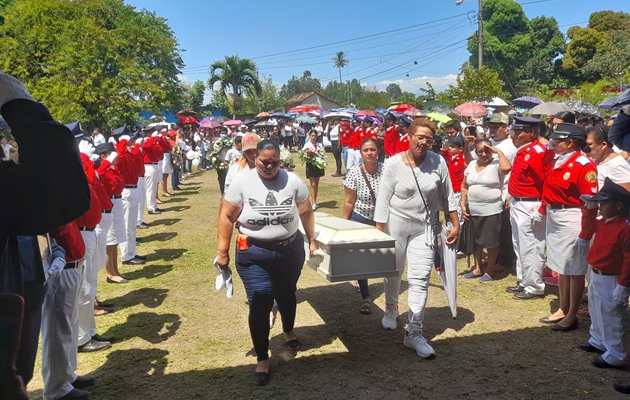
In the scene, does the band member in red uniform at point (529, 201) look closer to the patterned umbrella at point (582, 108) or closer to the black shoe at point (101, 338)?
the patterned umbrella at point (582, 108)

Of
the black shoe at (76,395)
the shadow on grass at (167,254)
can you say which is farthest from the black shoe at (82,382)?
the shadow on grass at (167,254)

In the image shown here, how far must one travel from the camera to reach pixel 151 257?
8.68 metres

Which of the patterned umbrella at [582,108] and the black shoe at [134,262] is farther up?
the patterned umbrella at [582,108]

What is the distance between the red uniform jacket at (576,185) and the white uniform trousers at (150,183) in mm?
9915

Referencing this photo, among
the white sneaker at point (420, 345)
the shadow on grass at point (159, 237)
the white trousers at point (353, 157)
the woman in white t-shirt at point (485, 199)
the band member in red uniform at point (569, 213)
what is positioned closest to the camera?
the white sneaker at point (420, 345)

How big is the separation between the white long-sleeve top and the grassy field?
4.56 ft

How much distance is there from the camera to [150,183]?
1255cm

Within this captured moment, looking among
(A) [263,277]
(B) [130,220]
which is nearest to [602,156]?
(A) [263,277]

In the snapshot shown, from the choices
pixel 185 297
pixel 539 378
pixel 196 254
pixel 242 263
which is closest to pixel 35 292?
pixel 242 263

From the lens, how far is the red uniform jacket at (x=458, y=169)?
780 cm

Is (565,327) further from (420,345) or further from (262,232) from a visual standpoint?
(262,232)

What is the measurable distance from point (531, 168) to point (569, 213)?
1.07 metres

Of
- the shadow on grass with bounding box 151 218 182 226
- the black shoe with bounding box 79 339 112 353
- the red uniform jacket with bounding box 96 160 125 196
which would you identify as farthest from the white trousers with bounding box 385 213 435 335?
the shadow on grass with bounding box 151 218 182 226

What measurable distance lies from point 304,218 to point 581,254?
2880 millimetres
